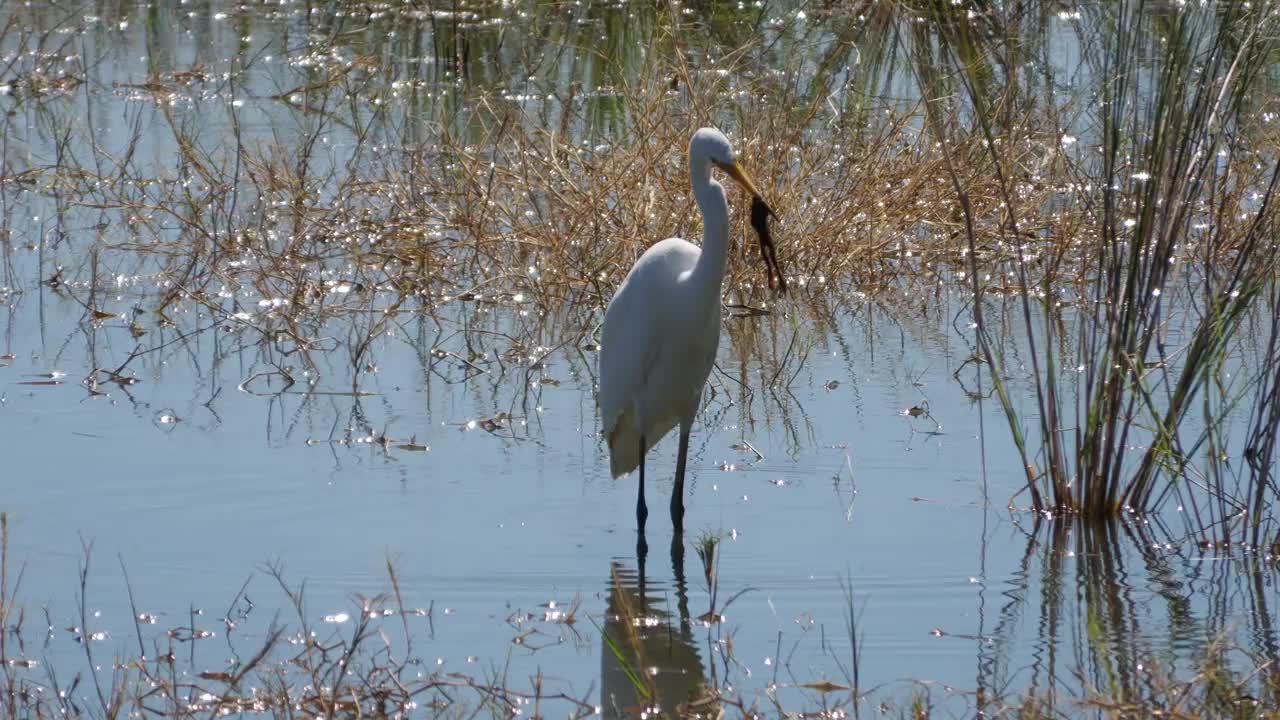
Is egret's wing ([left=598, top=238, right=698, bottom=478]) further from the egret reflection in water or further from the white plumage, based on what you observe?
the egret reflection in water

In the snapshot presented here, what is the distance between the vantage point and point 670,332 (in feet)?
17.2

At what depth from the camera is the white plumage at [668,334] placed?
504 cm

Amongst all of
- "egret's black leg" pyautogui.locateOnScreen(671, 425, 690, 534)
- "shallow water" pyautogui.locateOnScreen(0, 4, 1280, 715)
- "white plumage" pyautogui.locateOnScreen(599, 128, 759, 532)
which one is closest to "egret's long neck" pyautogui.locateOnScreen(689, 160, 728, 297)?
"white plumage" pyautogui.locateOnScreen(599, 128, 759, 532)

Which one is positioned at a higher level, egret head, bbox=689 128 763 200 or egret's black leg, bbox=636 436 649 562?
egret head, bbox=689 128 763 200

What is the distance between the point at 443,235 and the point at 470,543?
3.45m

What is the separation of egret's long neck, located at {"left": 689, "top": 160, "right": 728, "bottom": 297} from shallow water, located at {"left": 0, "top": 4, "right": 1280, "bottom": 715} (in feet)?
2.46

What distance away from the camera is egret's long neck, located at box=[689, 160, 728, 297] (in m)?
5.00

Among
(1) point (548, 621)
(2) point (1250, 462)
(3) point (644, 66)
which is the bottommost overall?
(1) point (548, 621)

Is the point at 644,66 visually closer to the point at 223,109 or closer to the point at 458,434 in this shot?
the point at 458,434

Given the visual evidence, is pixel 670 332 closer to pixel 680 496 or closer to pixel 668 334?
pixel 668 334

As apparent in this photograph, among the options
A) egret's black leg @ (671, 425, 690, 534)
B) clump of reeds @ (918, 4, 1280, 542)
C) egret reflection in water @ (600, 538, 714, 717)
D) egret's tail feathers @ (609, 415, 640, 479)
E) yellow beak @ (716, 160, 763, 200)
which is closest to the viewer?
egret reflection in water @ (600, 538, 714, 717)

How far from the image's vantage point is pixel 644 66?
24.9ft

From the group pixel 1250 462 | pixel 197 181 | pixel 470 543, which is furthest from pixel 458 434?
pixel 197 181

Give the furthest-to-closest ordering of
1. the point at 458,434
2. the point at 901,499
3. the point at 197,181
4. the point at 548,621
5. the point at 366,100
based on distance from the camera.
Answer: the point at 366,100, the point at 197,181, the point at 458,434, the point at 901,499, the point at 548,621
